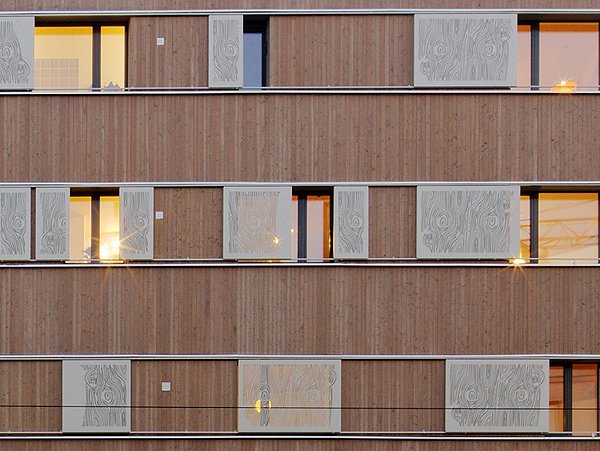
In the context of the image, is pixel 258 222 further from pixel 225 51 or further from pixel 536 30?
pixel 536 30

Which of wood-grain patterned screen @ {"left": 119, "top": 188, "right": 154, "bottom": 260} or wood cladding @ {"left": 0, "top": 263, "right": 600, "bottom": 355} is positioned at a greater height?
wood-grain patterned screen @ {"left": 119, "top": 188, "right": 154, "bottom": 260}

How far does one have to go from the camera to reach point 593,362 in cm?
1099

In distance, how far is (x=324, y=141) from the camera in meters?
11.0

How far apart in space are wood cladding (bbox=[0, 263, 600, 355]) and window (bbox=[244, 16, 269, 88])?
2.98 m

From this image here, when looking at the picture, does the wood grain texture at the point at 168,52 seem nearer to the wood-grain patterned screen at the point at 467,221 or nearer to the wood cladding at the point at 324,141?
the wood cladding at the point at 324,141

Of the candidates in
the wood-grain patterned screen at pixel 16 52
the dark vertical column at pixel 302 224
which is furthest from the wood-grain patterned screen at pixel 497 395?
the wood-grain patterned screen at pixel 16 52

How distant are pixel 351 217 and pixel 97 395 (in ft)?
15.5

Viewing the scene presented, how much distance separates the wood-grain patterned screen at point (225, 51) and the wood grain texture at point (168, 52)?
124 mm

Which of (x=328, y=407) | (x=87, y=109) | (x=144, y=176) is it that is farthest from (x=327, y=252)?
(x=87, y=109)

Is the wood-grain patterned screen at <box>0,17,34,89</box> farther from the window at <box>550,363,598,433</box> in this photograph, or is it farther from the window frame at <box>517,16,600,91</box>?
the window at <box>550,363,598,433</box>

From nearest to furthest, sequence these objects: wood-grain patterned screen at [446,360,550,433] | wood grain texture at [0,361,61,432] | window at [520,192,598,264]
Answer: wood-grain patterned screen at [446,360,550,433]
wood grain texture at [0,361,61,432]
window at [520,192,598,264]

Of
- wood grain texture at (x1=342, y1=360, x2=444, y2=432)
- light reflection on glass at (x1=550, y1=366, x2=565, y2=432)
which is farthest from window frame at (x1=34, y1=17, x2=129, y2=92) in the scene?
light reflection on glass at (x1=550, y1=366, x2=565, y2=432)

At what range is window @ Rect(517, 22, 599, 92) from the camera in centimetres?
1124

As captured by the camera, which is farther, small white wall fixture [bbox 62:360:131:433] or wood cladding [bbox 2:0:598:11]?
wood cladding [bbox 2:0:598:11]
